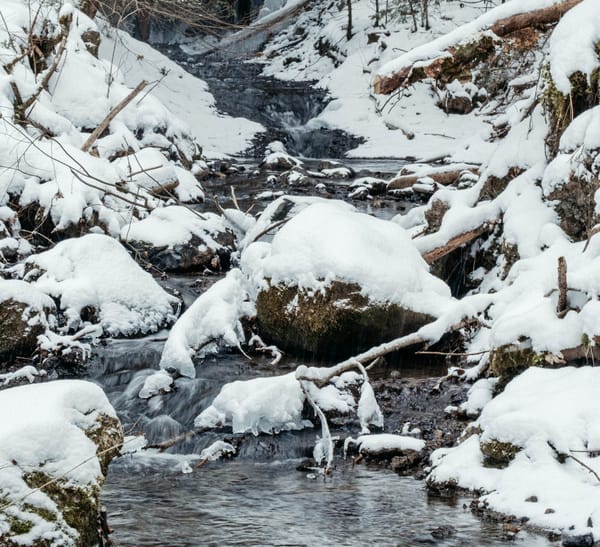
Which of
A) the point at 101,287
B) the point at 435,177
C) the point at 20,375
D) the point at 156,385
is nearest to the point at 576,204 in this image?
the point at 156,385

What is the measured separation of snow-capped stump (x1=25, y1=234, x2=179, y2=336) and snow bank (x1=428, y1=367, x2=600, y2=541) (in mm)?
3963

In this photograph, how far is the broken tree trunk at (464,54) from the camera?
7.05m

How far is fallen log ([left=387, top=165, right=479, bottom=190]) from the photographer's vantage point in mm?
14219

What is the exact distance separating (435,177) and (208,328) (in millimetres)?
8084

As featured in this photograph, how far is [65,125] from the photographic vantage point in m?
12.6

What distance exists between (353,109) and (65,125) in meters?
13.3

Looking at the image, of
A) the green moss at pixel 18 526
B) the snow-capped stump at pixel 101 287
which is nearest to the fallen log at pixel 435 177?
the snow-capped stump at pixel 101 287

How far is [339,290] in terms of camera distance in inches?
286

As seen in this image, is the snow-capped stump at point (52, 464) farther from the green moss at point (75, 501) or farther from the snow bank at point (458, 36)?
the snow bank at point (458, 36)

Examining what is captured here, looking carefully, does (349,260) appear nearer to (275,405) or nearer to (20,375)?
(275,405)

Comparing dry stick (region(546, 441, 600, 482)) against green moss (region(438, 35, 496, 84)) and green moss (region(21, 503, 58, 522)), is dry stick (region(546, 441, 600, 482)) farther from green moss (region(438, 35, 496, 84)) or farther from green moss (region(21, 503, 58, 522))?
green moss (region(438, 35, 496, 84))

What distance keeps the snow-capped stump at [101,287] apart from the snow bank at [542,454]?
3963mm

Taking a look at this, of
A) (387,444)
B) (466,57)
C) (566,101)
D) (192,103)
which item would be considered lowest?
(387,444)

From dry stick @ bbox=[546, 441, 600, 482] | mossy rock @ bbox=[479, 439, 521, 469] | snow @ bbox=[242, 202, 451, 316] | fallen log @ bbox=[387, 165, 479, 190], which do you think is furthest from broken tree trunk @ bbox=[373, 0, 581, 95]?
Answer: fallen log @ bbox=[387, 165, 479, 190]
